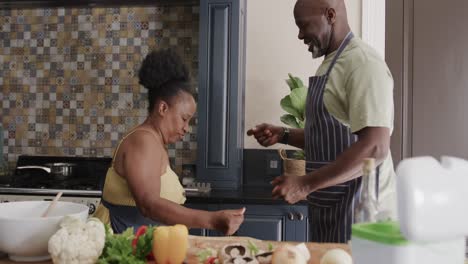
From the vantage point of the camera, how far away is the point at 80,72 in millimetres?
3619

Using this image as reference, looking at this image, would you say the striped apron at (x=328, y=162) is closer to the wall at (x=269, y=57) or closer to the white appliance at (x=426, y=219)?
the white appliance at (x=426, y=219)

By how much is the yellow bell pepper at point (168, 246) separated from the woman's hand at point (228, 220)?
1.11 ft

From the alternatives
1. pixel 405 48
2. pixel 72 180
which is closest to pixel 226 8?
pixel 405 48

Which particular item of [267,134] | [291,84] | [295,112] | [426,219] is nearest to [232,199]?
[267,134]

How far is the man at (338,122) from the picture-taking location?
1.70m

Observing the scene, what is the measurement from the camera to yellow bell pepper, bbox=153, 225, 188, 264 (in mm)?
1221

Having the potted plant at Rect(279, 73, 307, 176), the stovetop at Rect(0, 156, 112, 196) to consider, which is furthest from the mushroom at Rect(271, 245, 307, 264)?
the stovetop at Rect(0, 156, 112, 196)

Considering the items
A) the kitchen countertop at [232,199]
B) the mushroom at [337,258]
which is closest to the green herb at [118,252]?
the mushroom at [337,258]

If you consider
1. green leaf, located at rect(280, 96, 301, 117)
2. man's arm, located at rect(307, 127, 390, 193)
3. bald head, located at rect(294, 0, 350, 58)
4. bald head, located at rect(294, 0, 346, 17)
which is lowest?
man's arm, located at rect(307, 127, 390, 193)

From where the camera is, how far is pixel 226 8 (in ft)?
9.96

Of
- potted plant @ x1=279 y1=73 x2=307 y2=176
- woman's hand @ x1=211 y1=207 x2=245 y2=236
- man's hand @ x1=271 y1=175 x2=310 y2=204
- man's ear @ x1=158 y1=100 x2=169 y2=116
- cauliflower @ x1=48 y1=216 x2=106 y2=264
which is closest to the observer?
cauliflower @ x1=48 y1=216 x2=106 y2=264

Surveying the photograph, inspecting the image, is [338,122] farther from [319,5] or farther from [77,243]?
[77,243]

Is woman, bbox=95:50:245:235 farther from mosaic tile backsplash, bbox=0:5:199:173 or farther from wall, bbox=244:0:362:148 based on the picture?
mosaic tile backsplash, bbox=0:5:199:173

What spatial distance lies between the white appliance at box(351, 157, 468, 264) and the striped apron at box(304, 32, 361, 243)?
39.2 inches
